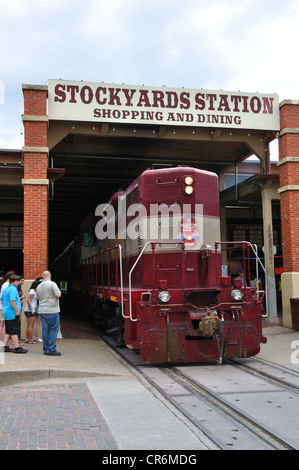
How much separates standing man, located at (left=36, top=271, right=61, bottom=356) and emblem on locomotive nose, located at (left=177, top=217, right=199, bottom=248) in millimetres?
2593

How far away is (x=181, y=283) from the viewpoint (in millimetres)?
8602

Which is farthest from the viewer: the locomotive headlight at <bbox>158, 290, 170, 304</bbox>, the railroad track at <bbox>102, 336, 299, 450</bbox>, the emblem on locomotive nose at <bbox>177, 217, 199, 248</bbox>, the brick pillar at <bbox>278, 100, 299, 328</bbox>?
the brick pillar at <bbox>278, 100, 299, 328</bbox>

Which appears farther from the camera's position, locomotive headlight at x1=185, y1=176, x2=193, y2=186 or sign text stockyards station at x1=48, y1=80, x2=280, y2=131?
sign text stockyards station at x1=48, y1=80, x2=280, y2=131

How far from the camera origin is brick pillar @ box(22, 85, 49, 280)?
11.5m

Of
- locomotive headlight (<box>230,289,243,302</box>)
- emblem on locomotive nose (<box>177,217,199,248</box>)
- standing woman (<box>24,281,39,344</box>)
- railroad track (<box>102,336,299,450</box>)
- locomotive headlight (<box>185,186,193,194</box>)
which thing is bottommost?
railroad track (<box>102,336,299,450</box>)

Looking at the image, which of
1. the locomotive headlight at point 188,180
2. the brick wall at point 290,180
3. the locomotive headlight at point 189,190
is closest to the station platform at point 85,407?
the locomotive headlight at point 189,190

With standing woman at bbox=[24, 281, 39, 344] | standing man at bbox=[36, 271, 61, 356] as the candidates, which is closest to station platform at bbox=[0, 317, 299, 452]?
standing man at bbox=[36, 271, 61, 356]

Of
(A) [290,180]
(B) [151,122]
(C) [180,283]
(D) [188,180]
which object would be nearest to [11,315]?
(C) [180,283]

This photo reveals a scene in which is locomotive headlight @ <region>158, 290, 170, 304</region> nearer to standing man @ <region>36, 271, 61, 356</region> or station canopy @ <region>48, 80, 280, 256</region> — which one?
standing man @ <region>36, 271, 61, 356</region>

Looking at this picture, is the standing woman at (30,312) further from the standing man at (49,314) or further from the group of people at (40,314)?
the standing man at (49,314)

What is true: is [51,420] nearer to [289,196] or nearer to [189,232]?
[189,232]

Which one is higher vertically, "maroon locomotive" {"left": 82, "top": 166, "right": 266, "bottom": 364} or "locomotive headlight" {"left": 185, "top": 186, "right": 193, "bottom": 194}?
"locomotive headlight" {"left": 185, "top": 186, "right": 193, "bottom": 194}

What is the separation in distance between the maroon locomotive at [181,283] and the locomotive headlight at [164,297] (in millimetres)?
17

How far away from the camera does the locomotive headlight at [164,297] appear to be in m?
7.80
